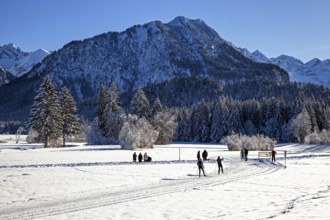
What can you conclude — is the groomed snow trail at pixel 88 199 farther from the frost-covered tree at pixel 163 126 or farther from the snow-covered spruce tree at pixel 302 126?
the snow-covered spruce tree at pixel 302 126

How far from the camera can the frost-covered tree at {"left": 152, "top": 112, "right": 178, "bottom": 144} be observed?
86.7m

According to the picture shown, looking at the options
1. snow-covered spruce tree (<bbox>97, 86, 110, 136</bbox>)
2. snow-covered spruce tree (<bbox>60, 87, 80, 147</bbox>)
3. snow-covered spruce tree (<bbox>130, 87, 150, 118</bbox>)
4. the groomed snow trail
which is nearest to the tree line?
snow-covered spruce tree (<bbox>130, 87, 150, 118</bbox>)

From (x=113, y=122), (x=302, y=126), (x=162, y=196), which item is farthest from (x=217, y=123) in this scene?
(x=162, y=196)

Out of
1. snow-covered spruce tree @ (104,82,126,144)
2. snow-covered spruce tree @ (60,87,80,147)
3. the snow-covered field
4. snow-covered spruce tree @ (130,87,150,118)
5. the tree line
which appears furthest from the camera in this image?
the tree line

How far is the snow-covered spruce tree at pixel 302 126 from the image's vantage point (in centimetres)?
9681

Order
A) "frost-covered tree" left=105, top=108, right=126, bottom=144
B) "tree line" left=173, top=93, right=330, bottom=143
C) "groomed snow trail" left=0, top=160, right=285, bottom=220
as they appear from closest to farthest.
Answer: "groomed snow trail" left=0, top=160, right=285, bottom=220 < "frost-covered tree" left=105, top=108, right=126, bottom=144 < "tree line" left=173, top=93, right=330, bottom=143

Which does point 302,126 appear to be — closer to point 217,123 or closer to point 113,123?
point 217,123

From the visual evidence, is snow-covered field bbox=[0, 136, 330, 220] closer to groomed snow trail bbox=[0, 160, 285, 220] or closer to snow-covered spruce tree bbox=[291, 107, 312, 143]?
groomed snow trail bbox=[0, 160, 285, 220]

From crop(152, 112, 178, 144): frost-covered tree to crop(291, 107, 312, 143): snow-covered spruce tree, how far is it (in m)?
33.6

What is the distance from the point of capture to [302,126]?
319 feet

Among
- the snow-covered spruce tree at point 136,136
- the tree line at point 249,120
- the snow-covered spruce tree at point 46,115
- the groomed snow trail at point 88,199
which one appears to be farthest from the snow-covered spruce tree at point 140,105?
the groomed snow trail at point 88,199

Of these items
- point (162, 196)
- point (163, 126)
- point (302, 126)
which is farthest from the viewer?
point (302, 126)

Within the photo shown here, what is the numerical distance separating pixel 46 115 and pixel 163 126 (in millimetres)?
29789

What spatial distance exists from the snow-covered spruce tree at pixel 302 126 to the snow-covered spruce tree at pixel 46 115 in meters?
61.2
